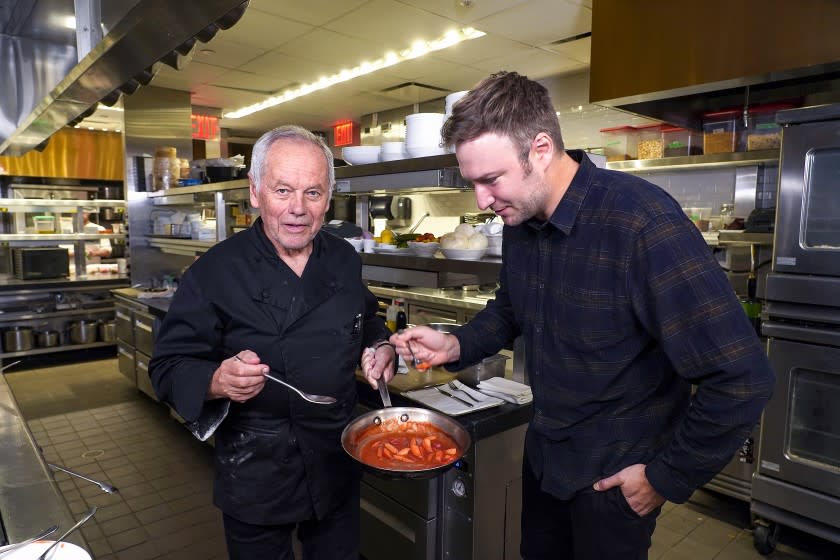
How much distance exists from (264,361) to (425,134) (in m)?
1.31

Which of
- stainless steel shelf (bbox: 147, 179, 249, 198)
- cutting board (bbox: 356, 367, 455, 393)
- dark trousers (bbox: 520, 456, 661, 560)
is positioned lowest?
dark trousers (bbox: 520, 456, 661, 560)

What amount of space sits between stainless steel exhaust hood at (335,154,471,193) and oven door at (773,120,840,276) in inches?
72.2

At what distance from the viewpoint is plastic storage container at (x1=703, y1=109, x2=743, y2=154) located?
3902 mm

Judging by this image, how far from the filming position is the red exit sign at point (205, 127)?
797 cm

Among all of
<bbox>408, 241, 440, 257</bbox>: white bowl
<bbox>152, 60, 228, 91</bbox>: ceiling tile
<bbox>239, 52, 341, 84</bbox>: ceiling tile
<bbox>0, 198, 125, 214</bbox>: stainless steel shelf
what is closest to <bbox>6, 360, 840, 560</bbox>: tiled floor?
<bbox>408, 241, 440, 257</bbox>: white bowl

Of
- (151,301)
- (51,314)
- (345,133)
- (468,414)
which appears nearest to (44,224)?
(51,314)

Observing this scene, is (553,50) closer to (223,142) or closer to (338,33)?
(338,33)

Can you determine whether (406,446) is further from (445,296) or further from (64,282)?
(64,282)

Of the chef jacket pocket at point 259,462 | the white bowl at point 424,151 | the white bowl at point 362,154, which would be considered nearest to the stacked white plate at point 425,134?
the white bowl at point 424,151

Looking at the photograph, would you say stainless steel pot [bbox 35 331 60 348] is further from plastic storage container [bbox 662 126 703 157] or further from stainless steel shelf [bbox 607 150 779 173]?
plastic storage container [bbox 662 126 703 157]

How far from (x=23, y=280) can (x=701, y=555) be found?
723cm

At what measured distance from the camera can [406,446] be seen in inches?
64.1

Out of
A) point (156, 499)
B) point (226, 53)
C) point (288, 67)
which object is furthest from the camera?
point (288, 67)

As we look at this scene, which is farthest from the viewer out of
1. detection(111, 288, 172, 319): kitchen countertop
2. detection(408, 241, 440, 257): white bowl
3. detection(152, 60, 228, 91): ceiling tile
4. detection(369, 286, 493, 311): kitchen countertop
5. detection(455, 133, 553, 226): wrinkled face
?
detection(152, 60, 228, 91): ceiling tile
